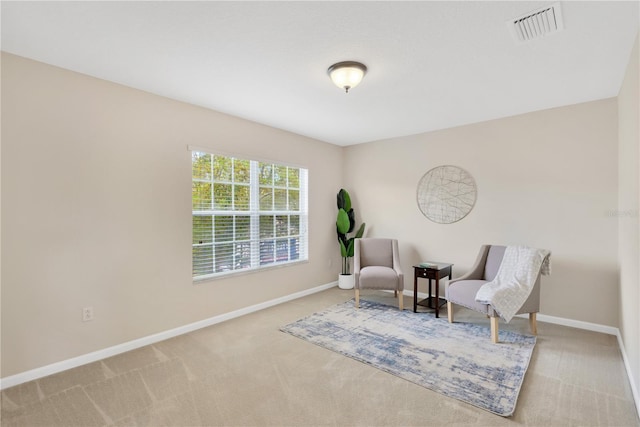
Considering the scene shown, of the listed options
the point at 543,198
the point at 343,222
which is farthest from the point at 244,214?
the point at 543,198

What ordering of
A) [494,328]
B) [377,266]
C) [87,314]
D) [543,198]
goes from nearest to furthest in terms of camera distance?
[87,314]
[494,328]
[543,198]
[377,266]

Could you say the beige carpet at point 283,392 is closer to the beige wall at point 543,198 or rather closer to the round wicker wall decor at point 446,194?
the beige wall at point 543,198

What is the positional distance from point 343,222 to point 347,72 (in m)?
2.93

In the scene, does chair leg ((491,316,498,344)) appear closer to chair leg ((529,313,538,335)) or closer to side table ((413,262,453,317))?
chair leg ((529,313,538,335))

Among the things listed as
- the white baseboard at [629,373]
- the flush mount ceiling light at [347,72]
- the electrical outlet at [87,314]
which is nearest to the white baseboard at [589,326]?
the white baseboard at [629,373]

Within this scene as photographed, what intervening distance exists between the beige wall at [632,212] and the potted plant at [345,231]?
122 inches

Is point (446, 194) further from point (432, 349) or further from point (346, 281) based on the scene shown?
point (432, 349)

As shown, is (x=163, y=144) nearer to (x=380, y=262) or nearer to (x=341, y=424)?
(x=341, y=424)

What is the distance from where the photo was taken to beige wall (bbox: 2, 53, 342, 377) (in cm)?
228

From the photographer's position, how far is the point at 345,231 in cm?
506

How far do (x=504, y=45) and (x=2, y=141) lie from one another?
3610 mm

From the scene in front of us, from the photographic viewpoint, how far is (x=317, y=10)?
1766 millimetres

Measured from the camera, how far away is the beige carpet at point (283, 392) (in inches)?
74.6

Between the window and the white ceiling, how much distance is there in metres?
0.81
